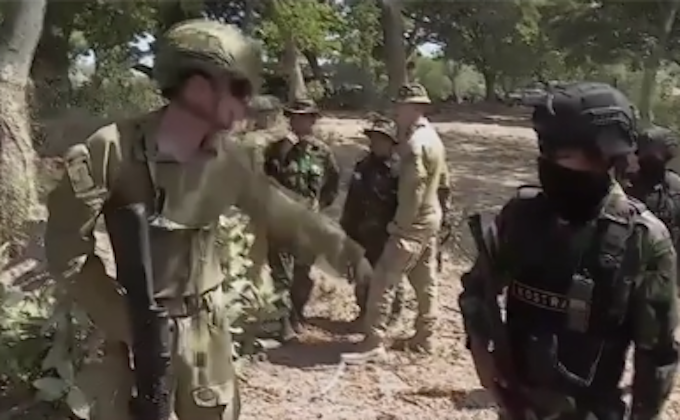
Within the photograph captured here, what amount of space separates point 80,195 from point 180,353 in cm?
60

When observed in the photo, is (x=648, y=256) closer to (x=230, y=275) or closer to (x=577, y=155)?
(x=577, y=155)

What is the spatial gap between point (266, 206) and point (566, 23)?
21.8m

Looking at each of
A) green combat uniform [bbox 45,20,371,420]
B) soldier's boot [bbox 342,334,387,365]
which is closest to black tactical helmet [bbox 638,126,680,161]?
soldier's boot [bbox 342,334,387,365]

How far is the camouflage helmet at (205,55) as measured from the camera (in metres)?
2.39

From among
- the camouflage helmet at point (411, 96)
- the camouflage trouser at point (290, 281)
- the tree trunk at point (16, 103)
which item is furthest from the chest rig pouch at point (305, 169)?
the tree trunk at point (16, 103)

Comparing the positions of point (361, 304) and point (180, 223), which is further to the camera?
point (361, 304)

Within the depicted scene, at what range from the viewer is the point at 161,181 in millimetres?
2582

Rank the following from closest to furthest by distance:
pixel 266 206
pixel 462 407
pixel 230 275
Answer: pixel 266 206 < pixel 462 407 < pixel 230 275

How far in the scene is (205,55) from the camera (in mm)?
2387

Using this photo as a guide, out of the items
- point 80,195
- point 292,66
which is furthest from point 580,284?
point 292,66

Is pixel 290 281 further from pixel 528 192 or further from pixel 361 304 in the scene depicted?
pixel 528 192

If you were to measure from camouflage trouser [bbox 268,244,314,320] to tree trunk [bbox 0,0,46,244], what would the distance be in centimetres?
214

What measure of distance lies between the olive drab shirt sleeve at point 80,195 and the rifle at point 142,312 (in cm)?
6

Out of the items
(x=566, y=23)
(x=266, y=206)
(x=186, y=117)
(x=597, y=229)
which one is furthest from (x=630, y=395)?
(x=566, y=23)
